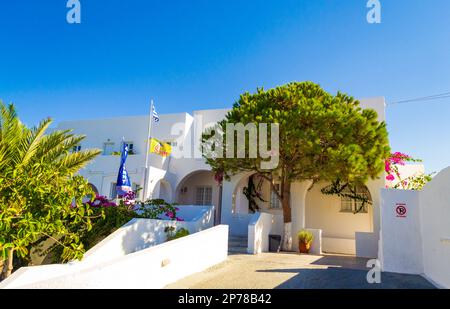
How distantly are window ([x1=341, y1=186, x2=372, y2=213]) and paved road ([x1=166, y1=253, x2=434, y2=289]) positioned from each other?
300 inches

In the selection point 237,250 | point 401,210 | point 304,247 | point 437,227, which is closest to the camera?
point 437,227

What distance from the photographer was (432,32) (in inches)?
395

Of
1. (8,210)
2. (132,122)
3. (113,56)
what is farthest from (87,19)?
(132,122)

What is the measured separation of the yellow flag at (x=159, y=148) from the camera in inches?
681

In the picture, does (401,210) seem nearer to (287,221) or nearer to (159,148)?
(287,221)

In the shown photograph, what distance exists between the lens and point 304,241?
42.2 ft

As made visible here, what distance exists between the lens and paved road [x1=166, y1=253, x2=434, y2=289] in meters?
6.71

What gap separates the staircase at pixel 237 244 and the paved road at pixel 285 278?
7.69 ft

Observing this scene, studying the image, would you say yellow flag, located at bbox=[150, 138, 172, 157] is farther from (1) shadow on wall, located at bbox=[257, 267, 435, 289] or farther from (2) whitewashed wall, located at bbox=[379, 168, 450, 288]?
(2) whitewashed wall, located at bbox=[379, 168, 450, 288]

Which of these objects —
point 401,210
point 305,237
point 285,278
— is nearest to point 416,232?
point 401,210

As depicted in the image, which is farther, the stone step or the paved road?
the stone step

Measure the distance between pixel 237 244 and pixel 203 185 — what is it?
22.3ft

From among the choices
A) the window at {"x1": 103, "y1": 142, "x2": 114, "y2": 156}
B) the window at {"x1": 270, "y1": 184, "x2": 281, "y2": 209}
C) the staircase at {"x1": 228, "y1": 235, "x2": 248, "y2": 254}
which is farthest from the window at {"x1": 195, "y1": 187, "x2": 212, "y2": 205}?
the window at {"x1": 103, "y1": 142, "x2": 114, "y2": 156}

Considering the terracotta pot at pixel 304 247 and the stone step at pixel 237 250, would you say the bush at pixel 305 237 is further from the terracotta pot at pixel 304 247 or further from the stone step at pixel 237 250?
the stone step at pixel 237 250
